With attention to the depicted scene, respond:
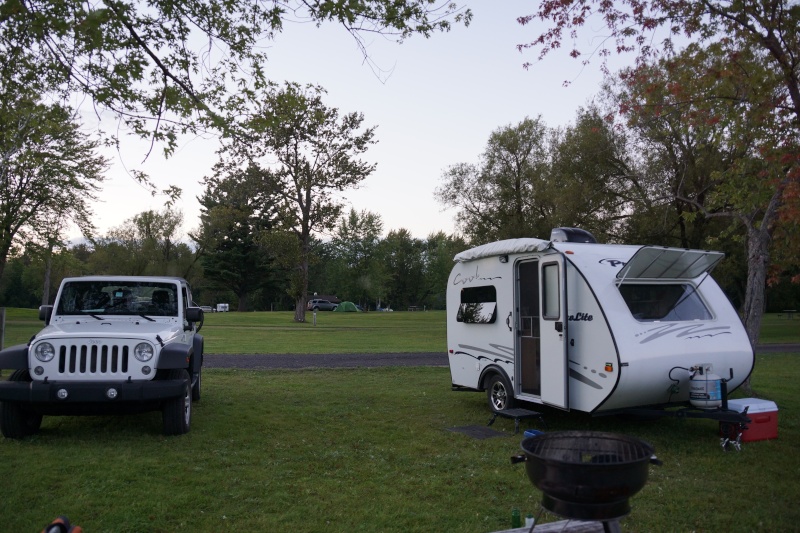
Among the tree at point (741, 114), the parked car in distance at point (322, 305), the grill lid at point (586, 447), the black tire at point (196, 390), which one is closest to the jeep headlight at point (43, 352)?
the black tire at point (196, 390)

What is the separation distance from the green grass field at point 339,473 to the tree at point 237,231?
30.5m

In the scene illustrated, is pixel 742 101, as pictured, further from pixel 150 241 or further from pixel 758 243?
pixel 150 241

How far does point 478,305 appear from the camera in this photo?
9.94 meters

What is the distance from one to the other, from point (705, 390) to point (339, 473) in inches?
170

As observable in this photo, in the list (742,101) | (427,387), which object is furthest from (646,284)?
(427,387)

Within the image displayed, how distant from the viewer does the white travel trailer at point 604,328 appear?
7617 millimetres

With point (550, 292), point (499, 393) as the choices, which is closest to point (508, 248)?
point (550, 292)

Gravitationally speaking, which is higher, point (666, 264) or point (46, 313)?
point (666, 264)

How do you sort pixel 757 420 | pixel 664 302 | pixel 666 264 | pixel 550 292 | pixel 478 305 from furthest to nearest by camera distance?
pixel 478 305 → pixel 550 292 → pixel 664 302 → pixel 666 264 → pixel 757 420

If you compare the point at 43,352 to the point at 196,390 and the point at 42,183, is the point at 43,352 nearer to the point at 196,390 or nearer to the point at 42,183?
the point at 196,390

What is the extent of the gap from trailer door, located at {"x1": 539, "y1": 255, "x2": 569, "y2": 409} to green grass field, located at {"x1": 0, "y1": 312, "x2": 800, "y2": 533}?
808mm

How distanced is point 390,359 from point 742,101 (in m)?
11.3


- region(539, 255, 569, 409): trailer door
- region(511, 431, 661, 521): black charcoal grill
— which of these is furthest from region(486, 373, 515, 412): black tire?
region(511, 431, 661, 521): black charcoal grill

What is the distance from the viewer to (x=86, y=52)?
7434 mm
